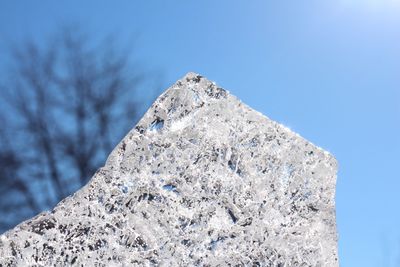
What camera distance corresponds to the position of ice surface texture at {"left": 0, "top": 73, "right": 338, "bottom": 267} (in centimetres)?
239

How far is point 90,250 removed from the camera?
2373mm

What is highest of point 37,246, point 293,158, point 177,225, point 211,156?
point 293,158

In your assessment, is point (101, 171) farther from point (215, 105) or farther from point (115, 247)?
point (215, 105)

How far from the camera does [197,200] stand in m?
2.51

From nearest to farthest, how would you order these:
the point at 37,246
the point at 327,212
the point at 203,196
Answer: the point at 37,246, the point at 203,196, the point at 327,212

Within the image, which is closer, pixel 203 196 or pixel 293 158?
pixel 203 196

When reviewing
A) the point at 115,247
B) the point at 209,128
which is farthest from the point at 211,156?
the point at 115,247

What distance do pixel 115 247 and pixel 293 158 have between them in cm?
83

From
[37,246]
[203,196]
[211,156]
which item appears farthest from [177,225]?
[37,246]

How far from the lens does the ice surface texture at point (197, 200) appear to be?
7.85ft

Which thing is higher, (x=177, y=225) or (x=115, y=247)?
(x=177, y=225)

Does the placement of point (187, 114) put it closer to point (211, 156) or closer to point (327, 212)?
point (211, 156)

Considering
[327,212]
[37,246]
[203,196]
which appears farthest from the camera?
[327,212]

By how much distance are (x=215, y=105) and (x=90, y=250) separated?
783 millimetres
